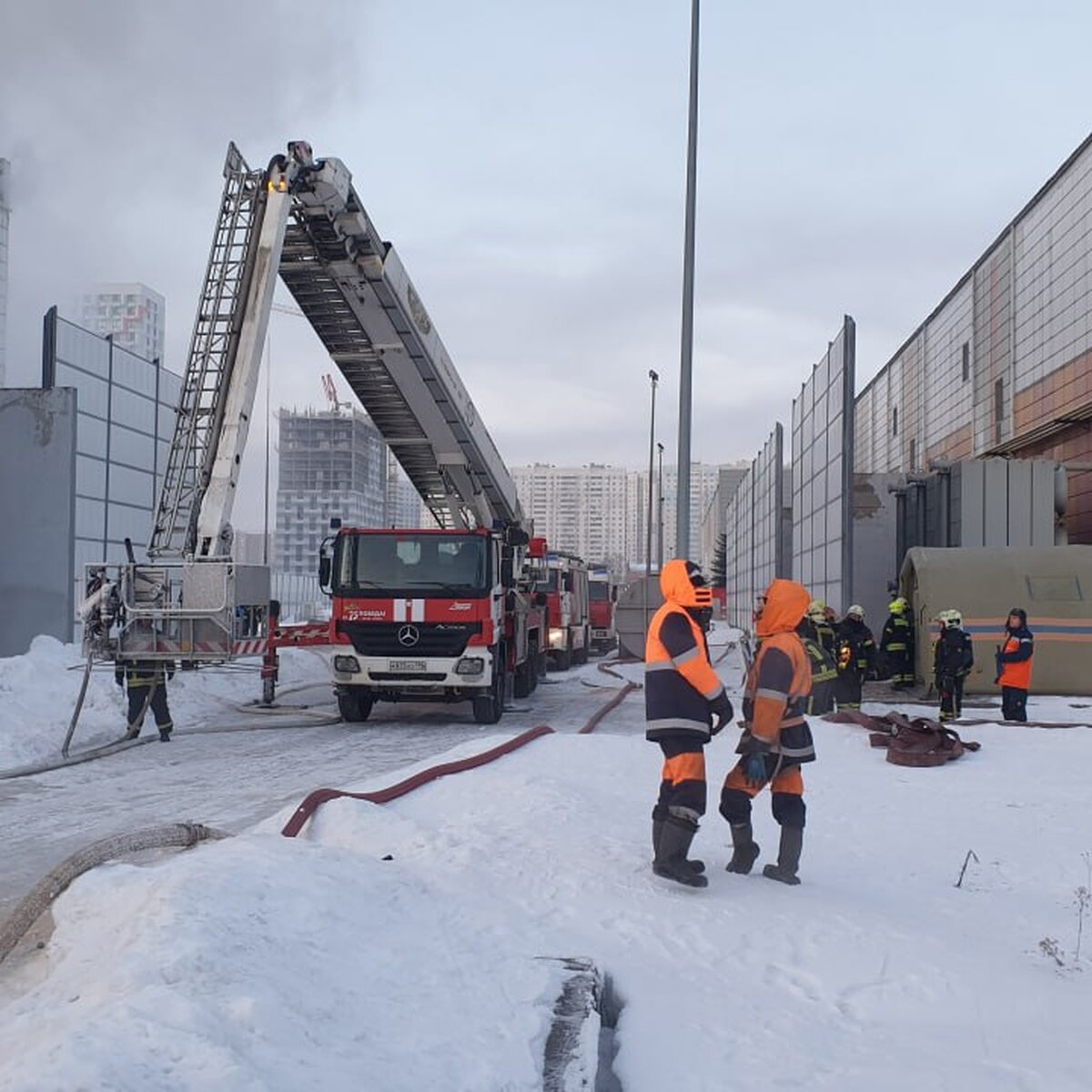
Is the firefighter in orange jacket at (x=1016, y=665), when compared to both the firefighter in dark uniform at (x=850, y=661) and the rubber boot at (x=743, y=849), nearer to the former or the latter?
the firefighter in dark uniform at (x=850, y=661)

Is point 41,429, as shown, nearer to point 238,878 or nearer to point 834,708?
point 834,708

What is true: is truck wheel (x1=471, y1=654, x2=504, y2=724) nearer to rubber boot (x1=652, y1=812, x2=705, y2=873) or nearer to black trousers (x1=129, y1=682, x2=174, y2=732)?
black trousers (x1=129, y1=682, x2=174, y2=732)

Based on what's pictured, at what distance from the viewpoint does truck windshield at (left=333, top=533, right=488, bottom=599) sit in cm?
1413

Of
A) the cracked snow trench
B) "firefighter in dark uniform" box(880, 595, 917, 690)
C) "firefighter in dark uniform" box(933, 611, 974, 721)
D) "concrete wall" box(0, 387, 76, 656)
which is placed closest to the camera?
the cracked snow trench

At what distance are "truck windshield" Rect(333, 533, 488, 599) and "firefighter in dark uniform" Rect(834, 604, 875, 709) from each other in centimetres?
463

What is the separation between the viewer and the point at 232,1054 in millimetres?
2965

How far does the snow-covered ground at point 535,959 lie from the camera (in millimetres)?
3203

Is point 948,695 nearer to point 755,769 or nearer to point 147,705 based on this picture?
point 755,769

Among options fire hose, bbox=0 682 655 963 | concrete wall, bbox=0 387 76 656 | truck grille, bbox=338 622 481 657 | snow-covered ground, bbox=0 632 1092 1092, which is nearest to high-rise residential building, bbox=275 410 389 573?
concrete wall, bbox=0 387 76 656

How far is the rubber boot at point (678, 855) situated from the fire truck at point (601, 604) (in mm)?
27335

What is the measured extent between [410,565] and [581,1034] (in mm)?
10853

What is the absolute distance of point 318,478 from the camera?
75625 mm

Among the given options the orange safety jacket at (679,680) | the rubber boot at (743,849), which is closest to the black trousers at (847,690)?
the rubber boot at (743,849)

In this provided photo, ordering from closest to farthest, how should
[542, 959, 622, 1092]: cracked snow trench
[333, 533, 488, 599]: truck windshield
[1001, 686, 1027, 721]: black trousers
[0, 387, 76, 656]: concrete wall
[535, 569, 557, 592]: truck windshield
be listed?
[542, 959, 622, 1092]: cracked snow trench → [1001, 686, 1027, 721]: black trousers → [333, 533, 488, 599]: truck windshield → [535, 569, 557, 592]: truck windshield → [0, 387, 76, 656]: concrete wall
